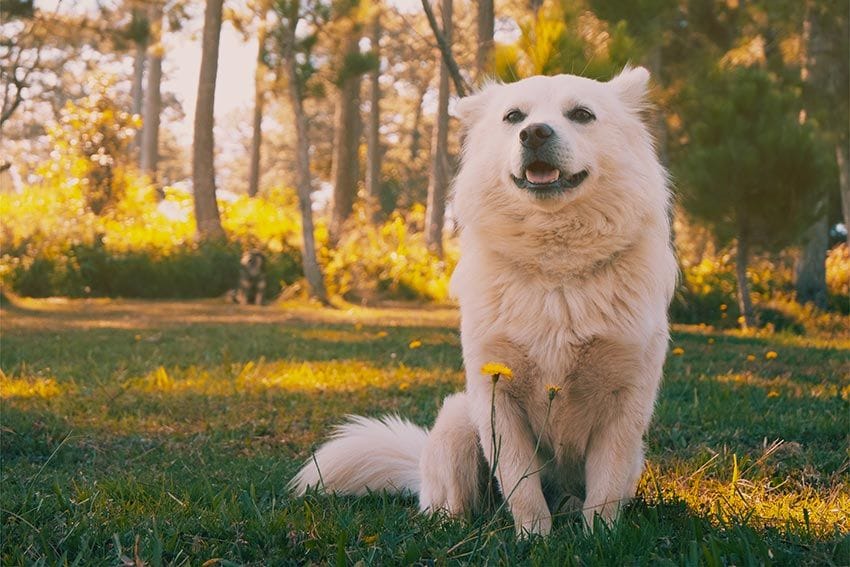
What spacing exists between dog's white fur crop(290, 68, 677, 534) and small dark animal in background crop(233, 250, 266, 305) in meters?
12.3

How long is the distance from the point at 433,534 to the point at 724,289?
36.6ft

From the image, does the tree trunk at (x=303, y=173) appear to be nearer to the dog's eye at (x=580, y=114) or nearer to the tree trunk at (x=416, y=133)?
the dog's eye at (x=580, y=114)

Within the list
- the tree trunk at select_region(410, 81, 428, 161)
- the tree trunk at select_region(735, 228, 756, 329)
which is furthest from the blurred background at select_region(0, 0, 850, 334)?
the tree trunk at select_region(410, 81, 428, 161)

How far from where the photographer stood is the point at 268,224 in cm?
1878

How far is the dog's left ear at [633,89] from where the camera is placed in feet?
10.6

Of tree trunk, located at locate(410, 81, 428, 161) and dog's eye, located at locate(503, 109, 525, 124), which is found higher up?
tree trunk, located at locate(410, 81, 428, 161)

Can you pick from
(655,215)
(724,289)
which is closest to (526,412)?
(655,215)

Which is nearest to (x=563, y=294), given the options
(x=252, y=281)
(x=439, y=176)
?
(x=252, y=281)

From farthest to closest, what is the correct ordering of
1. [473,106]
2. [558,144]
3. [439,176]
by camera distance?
[439,176]
[473,106]
[558,144]

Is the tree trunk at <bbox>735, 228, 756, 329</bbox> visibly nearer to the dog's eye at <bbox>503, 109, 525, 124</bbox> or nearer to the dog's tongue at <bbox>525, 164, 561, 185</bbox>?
the dog's eye at <bbox>503, 109, 525, 124</bbox>

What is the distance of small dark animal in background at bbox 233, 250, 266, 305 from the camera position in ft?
50.3

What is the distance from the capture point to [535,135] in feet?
9.30

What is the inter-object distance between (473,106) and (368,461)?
145 cm

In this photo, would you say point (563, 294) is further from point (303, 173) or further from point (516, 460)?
point (303, 173)
